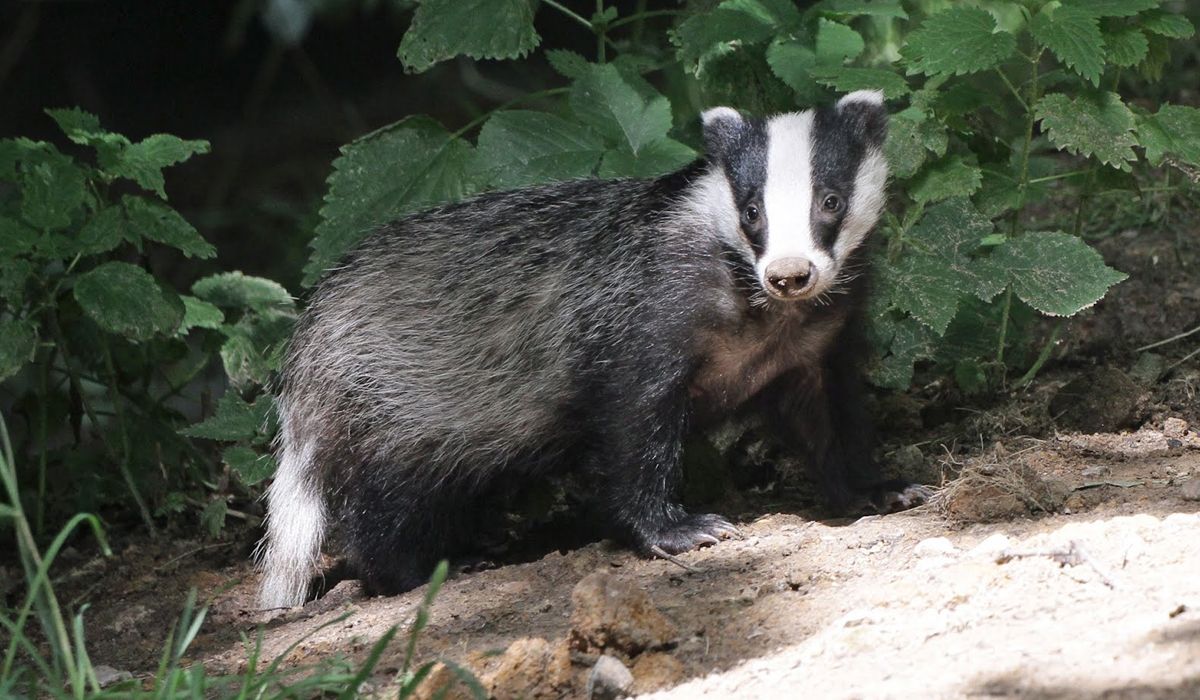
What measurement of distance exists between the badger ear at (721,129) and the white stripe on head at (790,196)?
0.11 meters

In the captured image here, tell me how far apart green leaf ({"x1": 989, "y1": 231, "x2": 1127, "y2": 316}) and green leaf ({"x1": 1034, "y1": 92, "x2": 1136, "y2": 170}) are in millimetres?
316

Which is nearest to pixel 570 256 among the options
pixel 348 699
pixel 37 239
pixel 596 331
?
pixel 596 331

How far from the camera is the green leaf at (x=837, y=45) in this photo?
485 centimetres

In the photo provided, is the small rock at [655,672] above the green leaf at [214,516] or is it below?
above

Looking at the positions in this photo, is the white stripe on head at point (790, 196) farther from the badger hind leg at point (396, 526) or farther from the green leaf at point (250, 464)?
the green leaf at point (250, 464)

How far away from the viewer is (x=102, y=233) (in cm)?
488

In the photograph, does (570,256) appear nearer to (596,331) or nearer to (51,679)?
(596,331)

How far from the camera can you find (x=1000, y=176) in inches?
195

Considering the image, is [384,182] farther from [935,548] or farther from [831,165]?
[935,548]

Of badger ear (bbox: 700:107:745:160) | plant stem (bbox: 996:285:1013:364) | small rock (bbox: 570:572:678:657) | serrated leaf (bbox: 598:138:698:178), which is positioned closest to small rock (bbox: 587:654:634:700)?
small rock (bbox: 570:572:678:657)

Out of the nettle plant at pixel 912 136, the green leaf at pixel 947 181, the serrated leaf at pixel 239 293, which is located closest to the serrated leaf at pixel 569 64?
the nettle plant at pixel 912 136

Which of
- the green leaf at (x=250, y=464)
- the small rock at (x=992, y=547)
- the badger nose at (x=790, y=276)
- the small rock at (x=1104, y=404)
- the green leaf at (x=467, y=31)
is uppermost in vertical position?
the green leaf at (x=467, y=31)

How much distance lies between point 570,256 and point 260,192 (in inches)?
226

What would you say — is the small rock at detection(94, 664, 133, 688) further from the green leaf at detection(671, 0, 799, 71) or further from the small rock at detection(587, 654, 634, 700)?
the green leaf at detection(671, 0, 799, 71)
